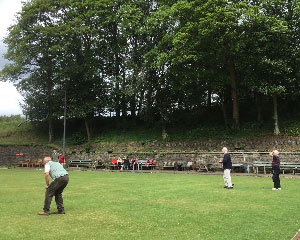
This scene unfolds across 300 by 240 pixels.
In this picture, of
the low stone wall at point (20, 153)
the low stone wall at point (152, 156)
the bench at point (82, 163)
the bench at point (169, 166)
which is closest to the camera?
the low stone wall at point (152, 156)

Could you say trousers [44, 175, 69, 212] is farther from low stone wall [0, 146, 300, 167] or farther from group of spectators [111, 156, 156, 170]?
group of spectators [111, 156, 156, 170]

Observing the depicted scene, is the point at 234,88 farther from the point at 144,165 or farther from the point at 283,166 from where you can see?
the point at 144,165

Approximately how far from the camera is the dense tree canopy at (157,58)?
30088mm

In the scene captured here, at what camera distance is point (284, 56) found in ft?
101

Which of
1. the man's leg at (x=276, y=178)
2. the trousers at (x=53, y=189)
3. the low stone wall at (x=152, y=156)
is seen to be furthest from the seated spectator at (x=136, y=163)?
the trousers at (x=53, y=189)

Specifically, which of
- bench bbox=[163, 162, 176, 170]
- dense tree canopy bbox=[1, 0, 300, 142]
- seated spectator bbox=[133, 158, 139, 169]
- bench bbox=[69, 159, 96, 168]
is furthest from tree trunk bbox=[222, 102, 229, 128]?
bench bbox=[69, 159, 96, 168]

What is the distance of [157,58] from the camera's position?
3338cm

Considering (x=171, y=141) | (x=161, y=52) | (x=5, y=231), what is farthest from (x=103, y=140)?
(x=5, y=231)

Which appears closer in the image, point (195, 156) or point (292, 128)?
point (292, 128)

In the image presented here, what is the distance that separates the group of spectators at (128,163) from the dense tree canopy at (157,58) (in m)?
5.96

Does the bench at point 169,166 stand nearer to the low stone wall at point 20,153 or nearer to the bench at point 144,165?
the bench at point 144,165

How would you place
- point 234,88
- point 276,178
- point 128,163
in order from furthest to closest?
point 128,163
point 234,88
point 276,178

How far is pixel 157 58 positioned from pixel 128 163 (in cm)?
944

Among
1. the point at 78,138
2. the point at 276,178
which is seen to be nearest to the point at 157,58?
the point at 78,138
